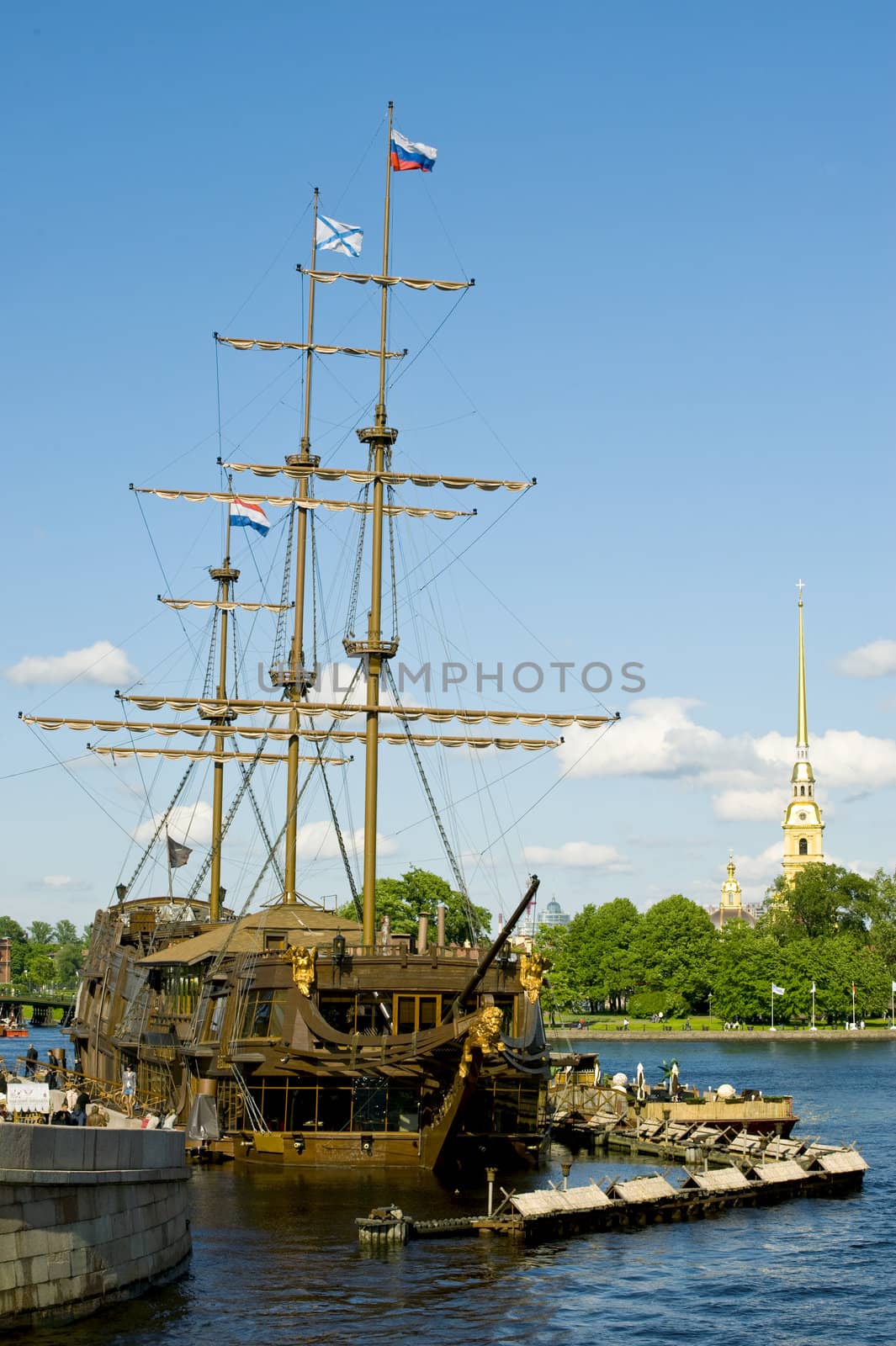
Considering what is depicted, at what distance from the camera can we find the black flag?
228ft

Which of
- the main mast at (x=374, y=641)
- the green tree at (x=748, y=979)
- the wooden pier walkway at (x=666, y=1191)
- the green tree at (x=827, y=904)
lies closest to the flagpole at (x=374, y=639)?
the main mast at (x=374, y=641)

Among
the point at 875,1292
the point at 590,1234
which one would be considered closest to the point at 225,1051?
the point at 590,1234

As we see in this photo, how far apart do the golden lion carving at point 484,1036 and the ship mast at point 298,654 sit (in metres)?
17.6

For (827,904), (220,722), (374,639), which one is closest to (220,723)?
(220,722)

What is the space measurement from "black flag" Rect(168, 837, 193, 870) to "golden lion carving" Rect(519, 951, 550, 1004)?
25.7 m

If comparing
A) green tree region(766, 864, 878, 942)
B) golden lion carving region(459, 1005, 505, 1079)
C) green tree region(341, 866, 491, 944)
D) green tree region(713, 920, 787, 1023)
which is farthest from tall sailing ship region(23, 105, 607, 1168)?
green tree region(766, 864, 878, 942)

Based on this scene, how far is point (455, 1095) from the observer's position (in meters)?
43.2

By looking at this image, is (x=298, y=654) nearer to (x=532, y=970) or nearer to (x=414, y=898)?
(x=532, y=970)

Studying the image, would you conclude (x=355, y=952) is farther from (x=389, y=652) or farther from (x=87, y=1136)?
(x=87, y=1136)

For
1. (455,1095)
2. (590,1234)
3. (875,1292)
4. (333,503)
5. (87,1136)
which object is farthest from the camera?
(333,503)

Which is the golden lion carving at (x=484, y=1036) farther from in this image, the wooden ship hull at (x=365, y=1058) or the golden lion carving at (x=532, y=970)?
the golden lion carving at (x=532, y=970)

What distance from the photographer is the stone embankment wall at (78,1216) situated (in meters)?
23.6

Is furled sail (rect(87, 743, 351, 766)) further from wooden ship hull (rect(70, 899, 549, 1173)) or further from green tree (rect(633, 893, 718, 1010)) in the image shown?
green tree (rect(633, 893, 718, 1010))

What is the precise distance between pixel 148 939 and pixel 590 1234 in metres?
31.1
